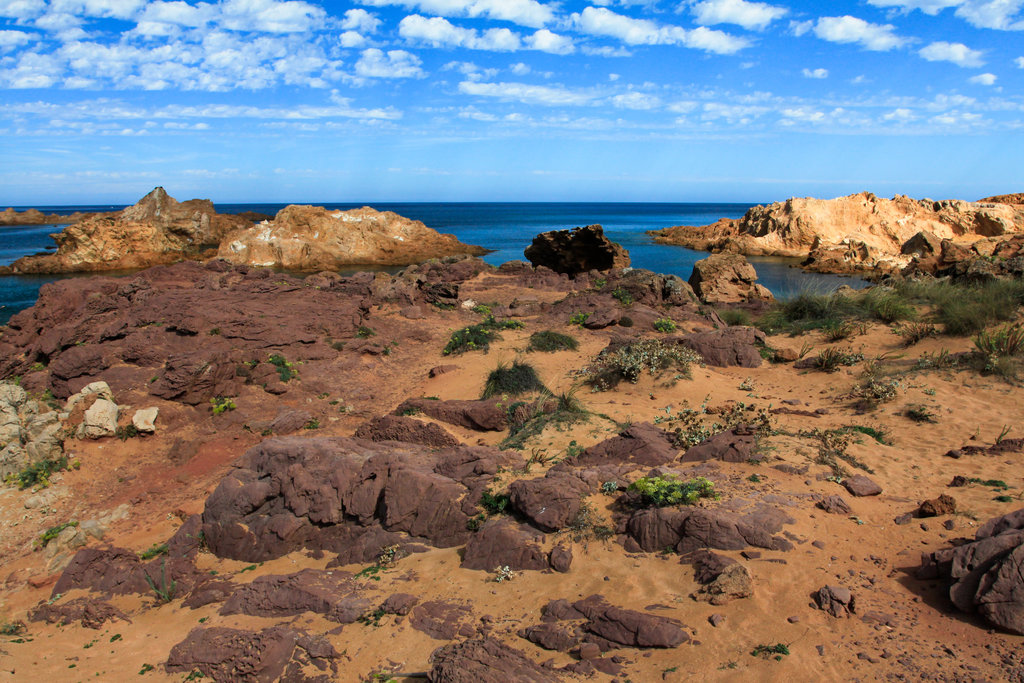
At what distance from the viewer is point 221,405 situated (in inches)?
354

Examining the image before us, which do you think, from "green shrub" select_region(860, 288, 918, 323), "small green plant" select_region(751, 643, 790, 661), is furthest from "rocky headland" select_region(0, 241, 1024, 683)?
"green shrub" select_region(860, 288, 918, 323)

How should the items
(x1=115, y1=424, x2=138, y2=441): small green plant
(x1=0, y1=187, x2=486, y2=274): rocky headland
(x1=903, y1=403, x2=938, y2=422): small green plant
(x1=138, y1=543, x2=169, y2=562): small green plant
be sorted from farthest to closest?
(x1=0, y1=187, x2=486, y2=274): rocky headland, (x1=115, y1=424, x2=138, y2=441): small green plant, (x1=903, y1=403, x2=938, y2=422): small green plant, (x1=138, y1=543, x2=169, y2=562): small green plant

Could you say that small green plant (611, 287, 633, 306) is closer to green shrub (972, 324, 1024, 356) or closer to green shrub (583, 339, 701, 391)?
green shrub (583, 339, 701, 391)

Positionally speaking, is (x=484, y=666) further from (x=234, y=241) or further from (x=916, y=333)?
(x=234, y=241)

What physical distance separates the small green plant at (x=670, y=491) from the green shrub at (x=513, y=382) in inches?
160

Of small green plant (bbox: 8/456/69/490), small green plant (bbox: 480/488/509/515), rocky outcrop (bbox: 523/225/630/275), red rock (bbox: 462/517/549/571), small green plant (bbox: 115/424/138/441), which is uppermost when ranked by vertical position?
rocky outcrop (bbox: 523/225/630/275)

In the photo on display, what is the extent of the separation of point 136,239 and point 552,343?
31.5m

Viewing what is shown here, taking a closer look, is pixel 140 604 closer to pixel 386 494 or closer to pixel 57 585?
pixel 57 585

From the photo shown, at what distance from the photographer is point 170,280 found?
16938 mm

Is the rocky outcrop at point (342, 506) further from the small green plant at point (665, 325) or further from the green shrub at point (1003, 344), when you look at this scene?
the small green plant at point (665, 325)

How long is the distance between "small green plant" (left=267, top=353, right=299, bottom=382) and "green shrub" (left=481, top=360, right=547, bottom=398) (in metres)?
3.45

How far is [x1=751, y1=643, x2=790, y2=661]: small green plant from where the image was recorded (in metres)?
3.40

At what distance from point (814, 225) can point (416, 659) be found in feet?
137

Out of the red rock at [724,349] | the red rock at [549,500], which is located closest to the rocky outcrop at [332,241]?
the red rock at [724,349]
